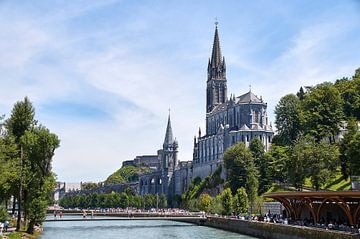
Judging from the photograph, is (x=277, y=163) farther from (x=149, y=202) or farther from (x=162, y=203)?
(x=149, y=202)

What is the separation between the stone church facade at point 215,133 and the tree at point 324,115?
3659 cm

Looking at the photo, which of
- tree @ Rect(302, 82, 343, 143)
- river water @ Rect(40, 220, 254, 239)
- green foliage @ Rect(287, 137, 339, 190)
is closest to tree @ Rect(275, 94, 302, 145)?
tree @ Rect(302, 82, 343, 143)

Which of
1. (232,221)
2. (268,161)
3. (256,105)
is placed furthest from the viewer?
(256,105)

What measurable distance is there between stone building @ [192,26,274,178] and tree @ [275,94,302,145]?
68.8 ft

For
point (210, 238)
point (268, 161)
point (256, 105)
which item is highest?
point (256, 105)

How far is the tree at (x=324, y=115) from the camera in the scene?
8844 centimetres

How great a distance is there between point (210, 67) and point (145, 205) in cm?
4774

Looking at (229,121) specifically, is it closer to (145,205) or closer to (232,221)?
(145,205)

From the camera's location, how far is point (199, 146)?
151000 mm

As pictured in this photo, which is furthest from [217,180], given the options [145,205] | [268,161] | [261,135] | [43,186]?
[43,186]

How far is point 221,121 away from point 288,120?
43.0 meters

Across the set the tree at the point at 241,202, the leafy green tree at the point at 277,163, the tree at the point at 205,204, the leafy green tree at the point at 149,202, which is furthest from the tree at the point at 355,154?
the leafy green tree at the point at 149,202

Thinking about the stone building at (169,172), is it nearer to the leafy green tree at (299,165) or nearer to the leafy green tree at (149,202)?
the leafy green tree at (149,202)

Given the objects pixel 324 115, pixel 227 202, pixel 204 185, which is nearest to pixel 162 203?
pixel 204 185
